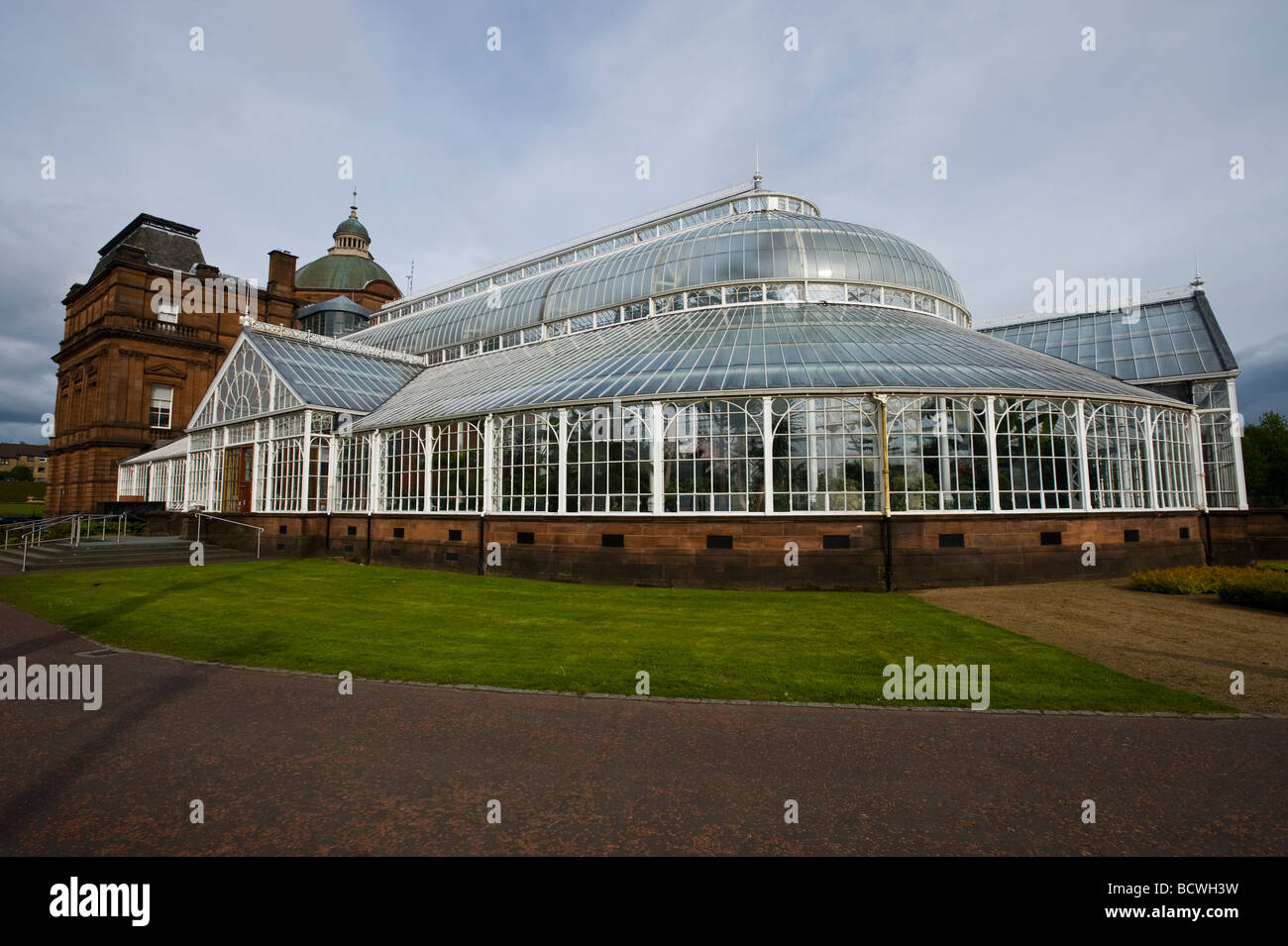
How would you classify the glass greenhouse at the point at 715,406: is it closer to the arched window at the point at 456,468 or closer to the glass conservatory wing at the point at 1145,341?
the arched window at the point at 456,468

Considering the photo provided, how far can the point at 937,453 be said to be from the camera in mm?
20344

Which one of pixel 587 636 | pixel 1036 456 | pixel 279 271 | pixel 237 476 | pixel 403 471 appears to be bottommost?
pixel 587 636

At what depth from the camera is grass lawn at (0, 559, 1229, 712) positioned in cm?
966

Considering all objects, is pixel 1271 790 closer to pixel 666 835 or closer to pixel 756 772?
pixel 756 772

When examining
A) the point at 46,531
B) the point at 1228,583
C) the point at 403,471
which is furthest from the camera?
the point at 46,531

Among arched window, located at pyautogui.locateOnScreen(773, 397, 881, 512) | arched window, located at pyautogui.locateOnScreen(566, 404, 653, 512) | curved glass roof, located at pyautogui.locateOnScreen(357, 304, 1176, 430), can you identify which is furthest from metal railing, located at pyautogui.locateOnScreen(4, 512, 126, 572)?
arched window, located at pyautogui.locateOnScreen(773, 397, 881, 512)

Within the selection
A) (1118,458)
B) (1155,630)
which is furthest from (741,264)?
(1155,630)

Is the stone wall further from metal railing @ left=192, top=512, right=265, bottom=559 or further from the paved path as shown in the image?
metal railing @ left=192, top=512, right=265, bottom=559

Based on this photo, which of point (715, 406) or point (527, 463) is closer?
point (715, 406)

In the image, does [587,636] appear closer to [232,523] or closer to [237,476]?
[232,523]

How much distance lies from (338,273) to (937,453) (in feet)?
228

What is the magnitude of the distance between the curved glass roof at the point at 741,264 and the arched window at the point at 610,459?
1138 centimetres

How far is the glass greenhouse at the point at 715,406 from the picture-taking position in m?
20.5

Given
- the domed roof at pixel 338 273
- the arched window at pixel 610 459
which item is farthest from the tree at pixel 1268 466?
the domed roof at pixel 338 273
